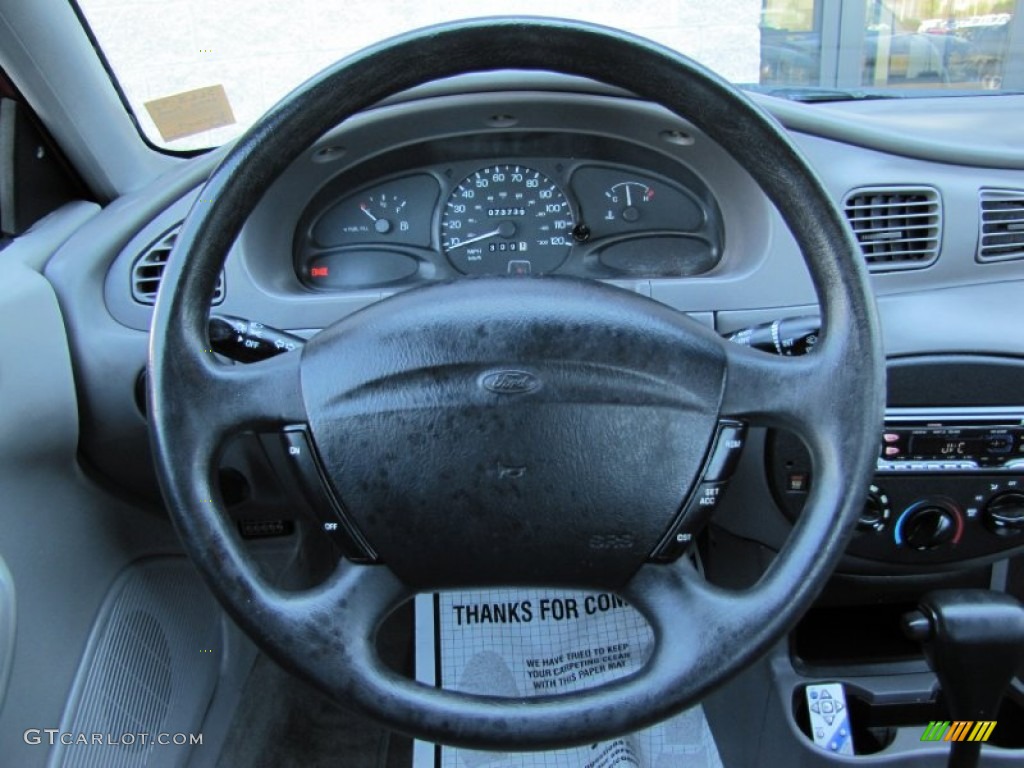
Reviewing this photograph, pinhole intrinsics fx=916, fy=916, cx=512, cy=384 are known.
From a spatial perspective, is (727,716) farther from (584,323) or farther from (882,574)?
(584,323)

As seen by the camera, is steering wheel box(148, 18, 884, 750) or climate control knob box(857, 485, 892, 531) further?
climate control knob box(857, 485, 892, 531)

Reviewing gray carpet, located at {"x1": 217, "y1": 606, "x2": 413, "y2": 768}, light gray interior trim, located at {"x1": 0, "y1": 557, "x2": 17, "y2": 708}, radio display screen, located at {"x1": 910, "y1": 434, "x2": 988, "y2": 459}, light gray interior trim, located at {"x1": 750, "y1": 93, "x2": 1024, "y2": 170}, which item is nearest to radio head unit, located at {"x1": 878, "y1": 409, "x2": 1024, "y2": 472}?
radio display screen, located at {"x1": 910, "y1": 434, "x2": 988, "y2": 459}

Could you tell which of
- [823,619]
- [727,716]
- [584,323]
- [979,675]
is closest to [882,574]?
[823,619]

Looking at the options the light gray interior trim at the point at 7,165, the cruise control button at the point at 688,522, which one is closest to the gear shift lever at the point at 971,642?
the cruise control button at the point at 688,522

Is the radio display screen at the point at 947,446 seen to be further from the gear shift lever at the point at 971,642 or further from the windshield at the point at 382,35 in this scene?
the windshield at the point at 382,35

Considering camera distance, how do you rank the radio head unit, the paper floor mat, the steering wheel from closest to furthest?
1. the steering wheel
2. the radio head unit
3. the paper floor mat

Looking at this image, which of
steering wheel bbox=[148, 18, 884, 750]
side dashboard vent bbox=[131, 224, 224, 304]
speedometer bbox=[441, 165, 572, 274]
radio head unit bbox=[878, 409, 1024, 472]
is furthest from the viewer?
speedometer bbox=[441, 165, 572, 274]

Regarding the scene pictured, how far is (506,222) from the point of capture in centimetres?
158

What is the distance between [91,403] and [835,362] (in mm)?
1108

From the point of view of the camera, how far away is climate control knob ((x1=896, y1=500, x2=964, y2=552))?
53.6 inches

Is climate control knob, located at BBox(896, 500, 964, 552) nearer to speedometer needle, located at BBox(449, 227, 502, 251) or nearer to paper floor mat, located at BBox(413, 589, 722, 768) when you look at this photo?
paper floor mat, located at BBox(413, 589, 722, 768)

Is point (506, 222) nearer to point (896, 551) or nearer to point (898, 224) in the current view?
point (898, 224)

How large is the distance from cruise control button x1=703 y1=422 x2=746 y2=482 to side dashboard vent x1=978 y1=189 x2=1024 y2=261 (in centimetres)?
84

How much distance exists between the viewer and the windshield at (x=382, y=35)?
160 centimetres
